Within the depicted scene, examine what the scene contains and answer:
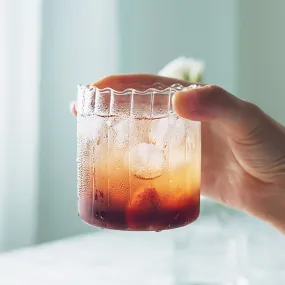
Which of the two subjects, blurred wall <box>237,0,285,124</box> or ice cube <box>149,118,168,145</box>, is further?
blurred wall <box>237,0,285,124</box>

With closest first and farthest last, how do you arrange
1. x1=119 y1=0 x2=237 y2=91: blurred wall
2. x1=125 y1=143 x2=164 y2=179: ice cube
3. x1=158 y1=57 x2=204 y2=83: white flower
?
x1=125 y1=143 x2=164 y2=179: ice cube → x1=158 y1=57 x2=204 y2=83: white flower → x1=119 y1=0 x2=237 y2=91: blurred wall

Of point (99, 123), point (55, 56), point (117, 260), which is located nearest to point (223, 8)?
point (55, 56)

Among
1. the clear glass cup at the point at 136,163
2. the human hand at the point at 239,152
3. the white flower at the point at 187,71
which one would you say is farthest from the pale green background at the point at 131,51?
the clear glass cup at the point at 136,163

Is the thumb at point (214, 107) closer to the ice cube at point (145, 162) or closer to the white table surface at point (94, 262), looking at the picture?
the ice cube at point (145, 162)

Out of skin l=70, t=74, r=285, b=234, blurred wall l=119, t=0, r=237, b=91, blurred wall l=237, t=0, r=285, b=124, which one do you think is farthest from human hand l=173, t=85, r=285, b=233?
blurred wall l=237, t=0, r=285, b=124

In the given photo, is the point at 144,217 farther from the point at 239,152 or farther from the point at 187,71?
the point at 187,71

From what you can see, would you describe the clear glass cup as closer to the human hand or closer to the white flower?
the human hand

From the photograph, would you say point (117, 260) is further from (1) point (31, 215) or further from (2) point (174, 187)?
(2) point (174, 187)
